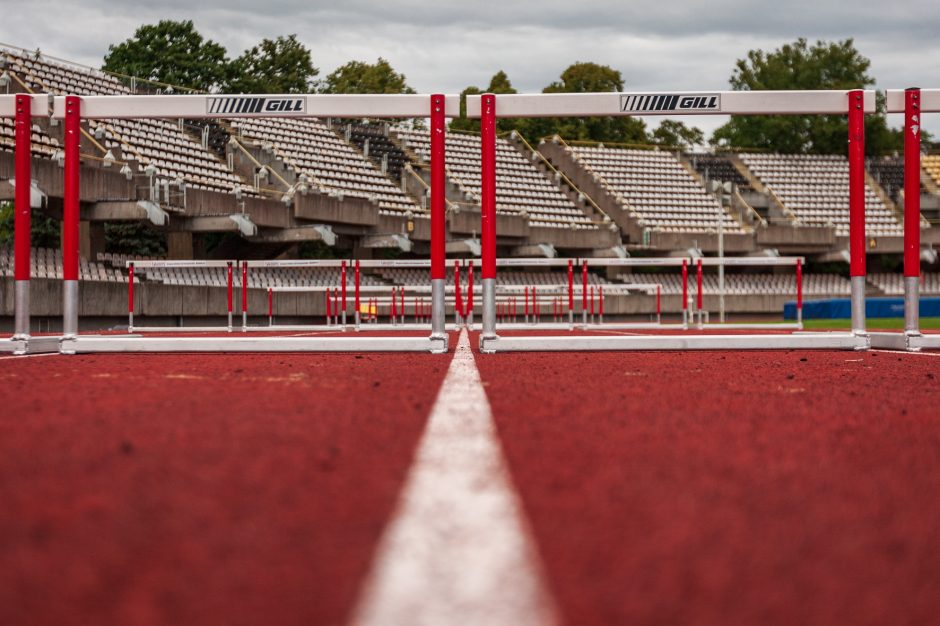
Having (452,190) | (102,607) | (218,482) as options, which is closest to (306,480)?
(218,482)

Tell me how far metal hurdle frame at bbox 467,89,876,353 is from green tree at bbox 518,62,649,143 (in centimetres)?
3443

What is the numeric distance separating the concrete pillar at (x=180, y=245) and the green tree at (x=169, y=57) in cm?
1746

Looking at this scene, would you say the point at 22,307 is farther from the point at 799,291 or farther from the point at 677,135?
the point at 677,135

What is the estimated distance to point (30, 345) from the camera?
610cm

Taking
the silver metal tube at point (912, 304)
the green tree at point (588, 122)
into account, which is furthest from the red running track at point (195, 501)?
the green tree at point (588, 122)

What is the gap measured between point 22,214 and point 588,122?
40.1 meters

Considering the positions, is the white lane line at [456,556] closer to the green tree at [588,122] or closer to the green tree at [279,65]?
the green tree at [588,122]

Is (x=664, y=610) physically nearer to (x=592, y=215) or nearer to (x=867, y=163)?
(x=592, y=215)

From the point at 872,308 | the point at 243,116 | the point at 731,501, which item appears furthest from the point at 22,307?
the point at 872,308

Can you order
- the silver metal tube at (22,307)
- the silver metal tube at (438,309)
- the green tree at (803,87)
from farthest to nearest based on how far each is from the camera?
the green tree at (803,87) < the silver metal tube at (438,309) < the silver metal tube at (22,307)

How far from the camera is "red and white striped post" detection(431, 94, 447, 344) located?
5.98 metres

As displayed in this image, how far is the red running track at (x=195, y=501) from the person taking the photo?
98 cm

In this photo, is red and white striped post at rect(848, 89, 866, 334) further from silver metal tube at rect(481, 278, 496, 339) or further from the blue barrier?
the blue barrier

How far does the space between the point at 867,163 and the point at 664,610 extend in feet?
144
